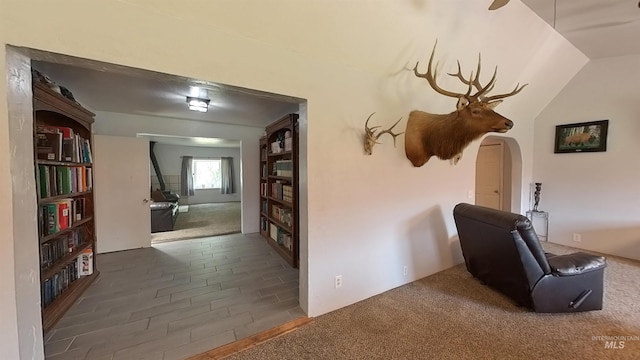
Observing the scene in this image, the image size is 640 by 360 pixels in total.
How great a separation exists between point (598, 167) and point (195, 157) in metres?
11.2

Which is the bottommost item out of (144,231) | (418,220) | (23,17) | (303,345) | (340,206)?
(303,345)

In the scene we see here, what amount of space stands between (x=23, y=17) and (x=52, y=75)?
197 cm

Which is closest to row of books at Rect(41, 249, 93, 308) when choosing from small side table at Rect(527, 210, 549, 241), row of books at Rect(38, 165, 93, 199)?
row of books at Rect(38, 165, 93, 199)

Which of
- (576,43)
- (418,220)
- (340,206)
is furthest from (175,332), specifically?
(576,43)

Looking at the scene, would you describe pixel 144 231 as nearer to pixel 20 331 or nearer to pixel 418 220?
pixel 20 331

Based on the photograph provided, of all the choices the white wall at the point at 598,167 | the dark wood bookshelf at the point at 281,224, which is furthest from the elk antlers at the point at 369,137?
the white wall at the point at 598,167

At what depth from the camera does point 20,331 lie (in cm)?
124

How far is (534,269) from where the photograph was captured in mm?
2096

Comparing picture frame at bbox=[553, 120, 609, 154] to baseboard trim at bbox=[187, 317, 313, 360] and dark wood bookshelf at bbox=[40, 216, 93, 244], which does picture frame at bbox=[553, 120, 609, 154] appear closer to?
baseboard trim at bbox=[187, 317, 313, 360]

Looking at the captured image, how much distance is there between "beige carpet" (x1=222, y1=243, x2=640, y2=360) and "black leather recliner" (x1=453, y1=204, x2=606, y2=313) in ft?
0.42

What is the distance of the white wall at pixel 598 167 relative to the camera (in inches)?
138

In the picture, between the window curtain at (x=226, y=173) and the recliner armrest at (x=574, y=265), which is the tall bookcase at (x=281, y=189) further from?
the window curtain at (x=226, y=173)

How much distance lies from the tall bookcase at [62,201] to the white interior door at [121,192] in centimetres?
99

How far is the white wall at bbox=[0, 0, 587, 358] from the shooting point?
1.36m
